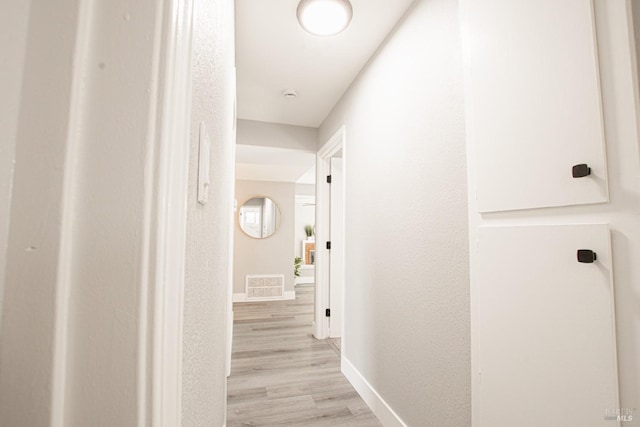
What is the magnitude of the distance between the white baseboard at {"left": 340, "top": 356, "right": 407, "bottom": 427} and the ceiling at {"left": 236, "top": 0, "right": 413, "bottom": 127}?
7.42 ft

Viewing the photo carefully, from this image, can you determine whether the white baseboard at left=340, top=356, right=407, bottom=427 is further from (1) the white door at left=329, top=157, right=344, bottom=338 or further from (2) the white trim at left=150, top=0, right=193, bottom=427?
(2) the white trim at left=150, top=0, right=193, bottom=427

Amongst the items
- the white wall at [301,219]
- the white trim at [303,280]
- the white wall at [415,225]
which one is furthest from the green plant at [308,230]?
the white wall at [415,225]

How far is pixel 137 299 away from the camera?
249 mm

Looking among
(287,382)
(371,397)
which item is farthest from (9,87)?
(287,382)

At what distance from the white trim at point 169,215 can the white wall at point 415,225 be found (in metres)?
1.11

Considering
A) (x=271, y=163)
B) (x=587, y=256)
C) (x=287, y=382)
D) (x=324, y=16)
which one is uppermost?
(x=324, y=16)

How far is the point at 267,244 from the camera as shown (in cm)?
519

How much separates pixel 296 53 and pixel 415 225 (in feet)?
4.70

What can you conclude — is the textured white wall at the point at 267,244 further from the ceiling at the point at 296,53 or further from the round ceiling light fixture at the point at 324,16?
the round ceiling light fixture at the point at 324,16

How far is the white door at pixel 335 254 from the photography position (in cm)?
304

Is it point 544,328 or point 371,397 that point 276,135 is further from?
point 544,328

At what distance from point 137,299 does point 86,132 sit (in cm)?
15

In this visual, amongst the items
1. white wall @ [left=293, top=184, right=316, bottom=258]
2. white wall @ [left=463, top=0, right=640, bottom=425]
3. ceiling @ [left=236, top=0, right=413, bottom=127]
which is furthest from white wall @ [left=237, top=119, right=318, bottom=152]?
white wall @ [left=293, top=184, right=316, bottom=258]

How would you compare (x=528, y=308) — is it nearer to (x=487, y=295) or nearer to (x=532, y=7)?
(x=487, y=295)
